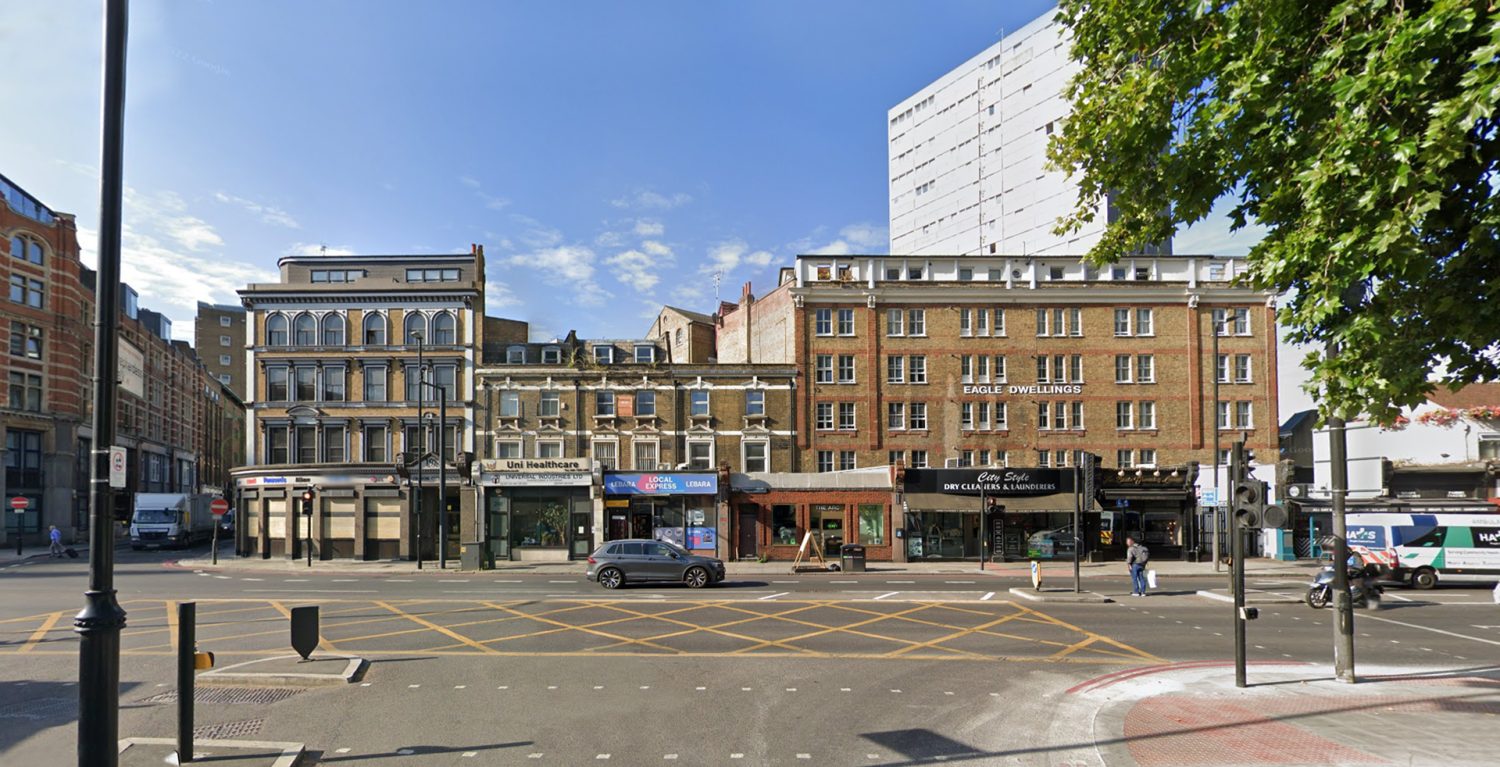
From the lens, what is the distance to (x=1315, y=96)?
7.54 metres

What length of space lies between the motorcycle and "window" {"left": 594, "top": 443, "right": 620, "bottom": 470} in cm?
2694

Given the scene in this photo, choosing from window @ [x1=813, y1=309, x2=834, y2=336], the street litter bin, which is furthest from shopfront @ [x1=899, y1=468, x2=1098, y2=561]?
window @ [x1=813, y1=309, x2=834, y2=336]

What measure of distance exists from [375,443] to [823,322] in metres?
22.2

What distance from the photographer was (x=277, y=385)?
4069 centimetres

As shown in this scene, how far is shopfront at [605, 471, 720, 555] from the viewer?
124 ft

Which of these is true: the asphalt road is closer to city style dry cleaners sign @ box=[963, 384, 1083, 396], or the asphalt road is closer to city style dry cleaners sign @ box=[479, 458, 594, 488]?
city style dry cleaners sign @ box=[479, 458, 594, 488]

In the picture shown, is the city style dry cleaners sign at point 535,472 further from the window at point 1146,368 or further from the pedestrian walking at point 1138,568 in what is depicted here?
the window at point 1146,368

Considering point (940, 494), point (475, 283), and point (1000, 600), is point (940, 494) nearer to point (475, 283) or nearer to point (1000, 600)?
point (1000, 600)

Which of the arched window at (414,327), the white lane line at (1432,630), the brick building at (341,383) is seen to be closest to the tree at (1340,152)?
the white lane line at (1432,630)

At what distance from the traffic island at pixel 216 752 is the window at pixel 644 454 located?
30.0 m

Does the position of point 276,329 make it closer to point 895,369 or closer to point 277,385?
point 277,385

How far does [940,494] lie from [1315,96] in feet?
102

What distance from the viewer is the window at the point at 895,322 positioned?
133 ft

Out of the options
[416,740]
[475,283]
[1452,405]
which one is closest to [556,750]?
[416,740]
